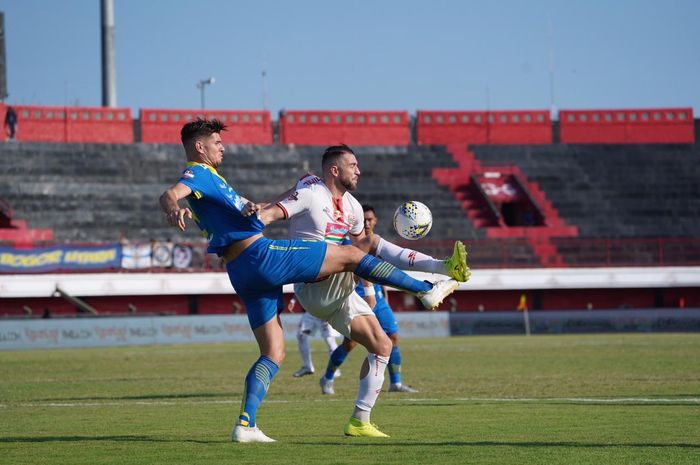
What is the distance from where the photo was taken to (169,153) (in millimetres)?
48531

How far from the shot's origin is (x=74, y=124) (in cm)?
4912

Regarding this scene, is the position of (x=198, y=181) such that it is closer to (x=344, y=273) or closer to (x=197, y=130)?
(x=197, y=130)

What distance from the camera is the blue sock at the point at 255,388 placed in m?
8.66

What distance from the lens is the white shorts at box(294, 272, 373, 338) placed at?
9273 millimetres

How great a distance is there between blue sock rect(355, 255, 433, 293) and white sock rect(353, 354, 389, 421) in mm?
792

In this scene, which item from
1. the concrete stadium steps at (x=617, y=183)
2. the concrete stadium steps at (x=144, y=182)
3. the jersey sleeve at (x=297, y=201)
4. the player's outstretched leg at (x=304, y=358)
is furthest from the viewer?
the concrete stadium steps at (x=617, y=183)

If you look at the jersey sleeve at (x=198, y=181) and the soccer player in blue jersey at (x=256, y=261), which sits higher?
the jersey sleeve at (x=198, y=181)

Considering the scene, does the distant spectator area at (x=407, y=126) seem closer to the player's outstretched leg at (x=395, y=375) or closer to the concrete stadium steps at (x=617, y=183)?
the concrete stadium steps at (x=617, y=183)

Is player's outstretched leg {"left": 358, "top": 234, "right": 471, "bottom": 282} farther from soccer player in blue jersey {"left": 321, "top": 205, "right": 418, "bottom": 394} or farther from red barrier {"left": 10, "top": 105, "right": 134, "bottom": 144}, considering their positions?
red barrier {"left": 10, "top": 105, "right": 134, "bottom": 144}

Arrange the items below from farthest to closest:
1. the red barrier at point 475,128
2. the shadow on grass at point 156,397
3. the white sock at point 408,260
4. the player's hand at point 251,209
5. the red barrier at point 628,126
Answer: the red barrier at point 628,126, the red barrier at point 475,128, the shadow on grass at point 156,397, the white sock at point 408,260, the player's hand at point 251,209

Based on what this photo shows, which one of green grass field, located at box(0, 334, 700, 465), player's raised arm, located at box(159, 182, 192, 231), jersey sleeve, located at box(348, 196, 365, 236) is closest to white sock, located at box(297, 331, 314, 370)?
green grass field, located at box(0, 334, 700, 465)

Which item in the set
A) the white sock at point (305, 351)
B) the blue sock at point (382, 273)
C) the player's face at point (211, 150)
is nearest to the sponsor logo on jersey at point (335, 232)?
the blue sock at point (382, 273)

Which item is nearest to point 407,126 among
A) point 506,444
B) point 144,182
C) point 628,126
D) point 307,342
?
point 628,126

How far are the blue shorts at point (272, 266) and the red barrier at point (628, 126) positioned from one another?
46.8 meters
